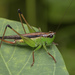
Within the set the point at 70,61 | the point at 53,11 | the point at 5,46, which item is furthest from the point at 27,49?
the point at 53,11

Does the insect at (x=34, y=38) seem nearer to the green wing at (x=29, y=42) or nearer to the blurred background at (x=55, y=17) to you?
the green wing at (x=29, y=42)

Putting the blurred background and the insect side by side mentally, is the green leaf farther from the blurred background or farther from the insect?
the blurred background

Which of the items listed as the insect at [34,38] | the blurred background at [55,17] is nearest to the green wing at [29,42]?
the insect at [34,38]

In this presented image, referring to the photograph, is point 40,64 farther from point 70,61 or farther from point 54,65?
point 70,61

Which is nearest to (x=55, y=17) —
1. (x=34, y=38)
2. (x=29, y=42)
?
(x=34, y=38)

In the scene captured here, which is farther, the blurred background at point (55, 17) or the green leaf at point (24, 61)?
the blurred background at point (55, 17)

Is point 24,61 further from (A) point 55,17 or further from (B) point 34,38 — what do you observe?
(A) point 55,17

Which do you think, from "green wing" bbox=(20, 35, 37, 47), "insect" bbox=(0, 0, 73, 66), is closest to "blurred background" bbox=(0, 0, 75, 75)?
"insect" bbox=(0, 0, 73, 66)
